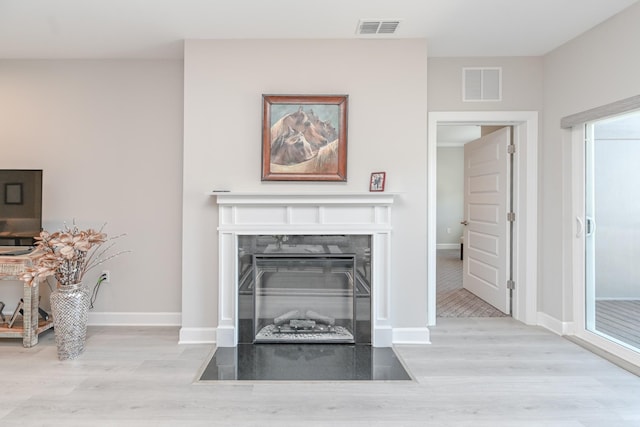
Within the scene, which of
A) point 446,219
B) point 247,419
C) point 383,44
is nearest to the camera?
point 247,419

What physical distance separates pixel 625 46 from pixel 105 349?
4.55 metres

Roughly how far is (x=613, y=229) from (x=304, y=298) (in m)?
2.58

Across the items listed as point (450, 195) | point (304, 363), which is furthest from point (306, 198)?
point (450, 195)

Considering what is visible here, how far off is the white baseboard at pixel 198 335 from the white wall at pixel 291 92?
0.04m

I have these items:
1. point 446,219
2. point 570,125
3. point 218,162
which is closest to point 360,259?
point 218,162

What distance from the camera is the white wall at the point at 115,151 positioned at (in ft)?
12.0

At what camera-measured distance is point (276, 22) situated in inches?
116

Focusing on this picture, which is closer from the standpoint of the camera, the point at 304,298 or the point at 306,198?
the point at 306,198

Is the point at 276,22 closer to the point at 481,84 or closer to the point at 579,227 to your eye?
the point at 481,84

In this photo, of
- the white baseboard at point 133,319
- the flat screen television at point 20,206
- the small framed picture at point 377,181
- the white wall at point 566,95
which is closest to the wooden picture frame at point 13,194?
the flat screen television at point 20,206

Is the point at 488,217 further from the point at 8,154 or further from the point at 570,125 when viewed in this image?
the point at 8,154

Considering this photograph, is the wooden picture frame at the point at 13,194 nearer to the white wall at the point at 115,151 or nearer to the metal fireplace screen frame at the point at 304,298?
the white wall at the point at 115,151

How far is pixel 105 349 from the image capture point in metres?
3.05

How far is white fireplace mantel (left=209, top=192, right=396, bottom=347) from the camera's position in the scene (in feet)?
10.3
